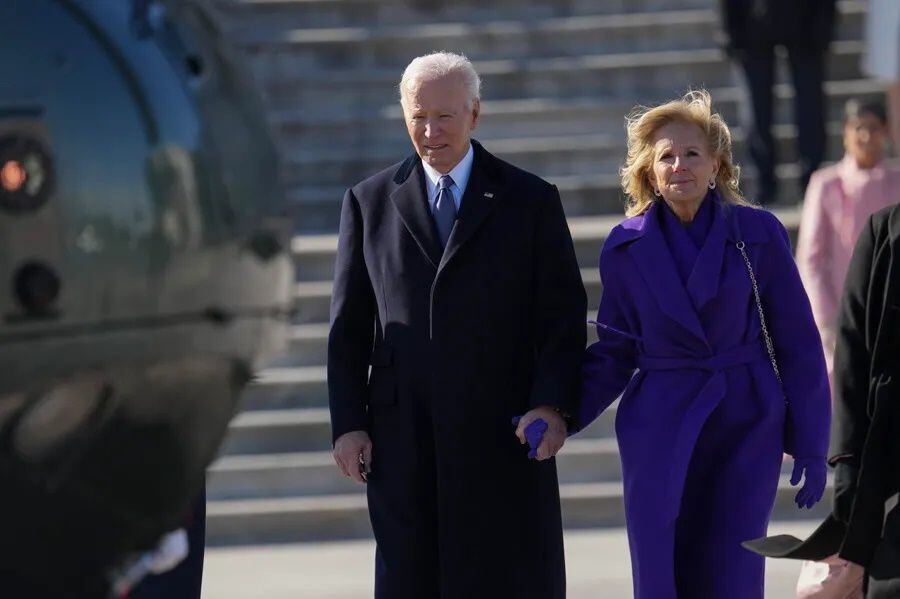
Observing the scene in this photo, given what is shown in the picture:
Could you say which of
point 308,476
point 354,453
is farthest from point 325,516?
point 354,453

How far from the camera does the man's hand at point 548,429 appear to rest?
381 cm

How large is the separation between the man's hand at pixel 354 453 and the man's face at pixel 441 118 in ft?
1.87

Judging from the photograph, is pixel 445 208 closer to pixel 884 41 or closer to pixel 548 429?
pixel 548 429

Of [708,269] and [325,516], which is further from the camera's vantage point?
[325,516]

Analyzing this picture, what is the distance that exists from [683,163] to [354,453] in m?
0.93

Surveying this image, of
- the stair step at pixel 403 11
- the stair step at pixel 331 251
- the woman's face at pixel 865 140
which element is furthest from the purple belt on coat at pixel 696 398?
the stair step at pixel 403 11

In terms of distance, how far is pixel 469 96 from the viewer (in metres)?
3.91

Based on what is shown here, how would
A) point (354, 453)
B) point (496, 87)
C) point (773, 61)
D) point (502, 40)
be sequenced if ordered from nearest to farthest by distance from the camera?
1. point (354, 453)
2. point (773, 61)
3. point (496, 87)
4. point (502, 40)

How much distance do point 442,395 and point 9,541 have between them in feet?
6.88

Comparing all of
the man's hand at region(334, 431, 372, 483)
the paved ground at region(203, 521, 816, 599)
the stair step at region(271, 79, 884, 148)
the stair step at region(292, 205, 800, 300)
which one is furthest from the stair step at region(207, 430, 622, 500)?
the man's hand at region(334, 431, 372, 483)

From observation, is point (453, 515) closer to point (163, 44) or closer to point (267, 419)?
point (163, 44)

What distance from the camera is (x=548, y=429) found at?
12.5 feet

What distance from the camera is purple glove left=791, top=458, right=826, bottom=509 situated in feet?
13.2

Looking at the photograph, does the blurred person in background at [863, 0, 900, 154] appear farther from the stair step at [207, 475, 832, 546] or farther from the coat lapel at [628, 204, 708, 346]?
the stair step at [207, 475, 832, 546]
